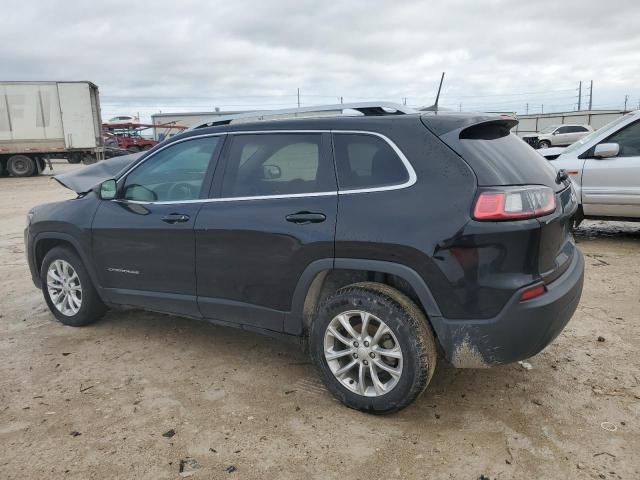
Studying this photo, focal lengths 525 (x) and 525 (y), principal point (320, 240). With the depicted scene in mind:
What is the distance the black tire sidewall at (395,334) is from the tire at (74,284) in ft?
7.22

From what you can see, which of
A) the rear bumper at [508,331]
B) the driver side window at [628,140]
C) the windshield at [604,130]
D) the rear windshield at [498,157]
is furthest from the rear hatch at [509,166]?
the windshield at [604,130]

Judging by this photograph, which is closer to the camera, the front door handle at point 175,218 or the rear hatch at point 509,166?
the rear hatch at point 509,166

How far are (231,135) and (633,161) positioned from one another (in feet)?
17.9

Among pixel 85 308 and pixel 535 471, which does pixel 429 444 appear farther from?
pixel 85 308

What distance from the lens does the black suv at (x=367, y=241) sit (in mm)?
2645

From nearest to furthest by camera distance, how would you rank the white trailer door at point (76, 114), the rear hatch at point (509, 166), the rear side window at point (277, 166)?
the rear hatch at point (509, 166), the rear side window at point (277, 166), the white trailer door at point (76, 114)

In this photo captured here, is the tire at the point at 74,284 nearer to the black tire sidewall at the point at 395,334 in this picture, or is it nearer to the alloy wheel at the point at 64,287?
the alloy wheel at the point at 64,287

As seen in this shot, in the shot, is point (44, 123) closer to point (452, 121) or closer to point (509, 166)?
point (452, 121)

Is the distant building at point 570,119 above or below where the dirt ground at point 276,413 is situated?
above

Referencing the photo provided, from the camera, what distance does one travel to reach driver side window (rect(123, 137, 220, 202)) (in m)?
3.68

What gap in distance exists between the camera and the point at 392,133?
9.66ft

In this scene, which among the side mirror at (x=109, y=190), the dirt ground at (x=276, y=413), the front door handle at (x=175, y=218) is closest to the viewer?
the dirt ground at (x=276, y=413)

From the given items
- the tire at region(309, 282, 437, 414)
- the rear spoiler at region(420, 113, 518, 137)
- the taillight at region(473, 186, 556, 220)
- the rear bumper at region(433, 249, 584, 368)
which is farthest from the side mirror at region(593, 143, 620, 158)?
the tire at region(309, 282, 437, 414)

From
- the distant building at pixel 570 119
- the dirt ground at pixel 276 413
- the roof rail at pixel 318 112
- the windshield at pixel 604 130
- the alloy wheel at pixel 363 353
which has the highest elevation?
the distant building at pixel 570 119
